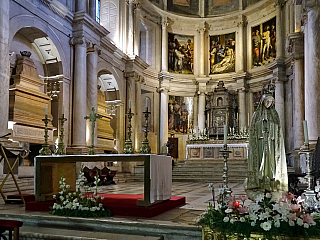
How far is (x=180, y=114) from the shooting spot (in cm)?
2208

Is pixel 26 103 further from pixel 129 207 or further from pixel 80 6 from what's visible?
pixel 129 207

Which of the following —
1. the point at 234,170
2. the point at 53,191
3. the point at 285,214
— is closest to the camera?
the point at 285,214

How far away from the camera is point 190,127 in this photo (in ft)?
71.7

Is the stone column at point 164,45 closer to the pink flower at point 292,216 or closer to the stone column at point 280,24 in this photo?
the stone column at point 280,24

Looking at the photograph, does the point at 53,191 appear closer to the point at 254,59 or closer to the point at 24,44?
the point at 24,44

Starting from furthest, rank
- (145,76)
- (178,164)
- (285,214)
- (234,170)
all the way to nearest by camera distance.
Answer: (145,76) < (178,164) < (234,170) < (285,214)

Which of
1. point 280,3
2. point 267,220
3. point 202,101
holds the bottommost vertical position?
point 267,220

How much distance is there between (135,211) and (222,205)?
1.74 metres

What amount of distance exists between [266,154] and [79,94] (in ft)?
29.5

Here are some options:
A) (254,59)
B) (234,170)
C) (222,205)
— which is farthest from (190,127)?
(222,205)

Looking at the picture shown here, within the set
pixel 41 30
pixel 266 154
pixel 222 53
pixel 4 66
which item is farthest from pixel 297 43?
pixel 4 66

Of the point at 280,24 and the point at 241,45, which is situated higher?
the point at 280,24

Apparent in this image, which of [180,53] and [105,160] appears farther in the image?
[180,53]

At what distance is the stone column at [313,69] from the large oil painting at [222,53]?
1026 centimetres
